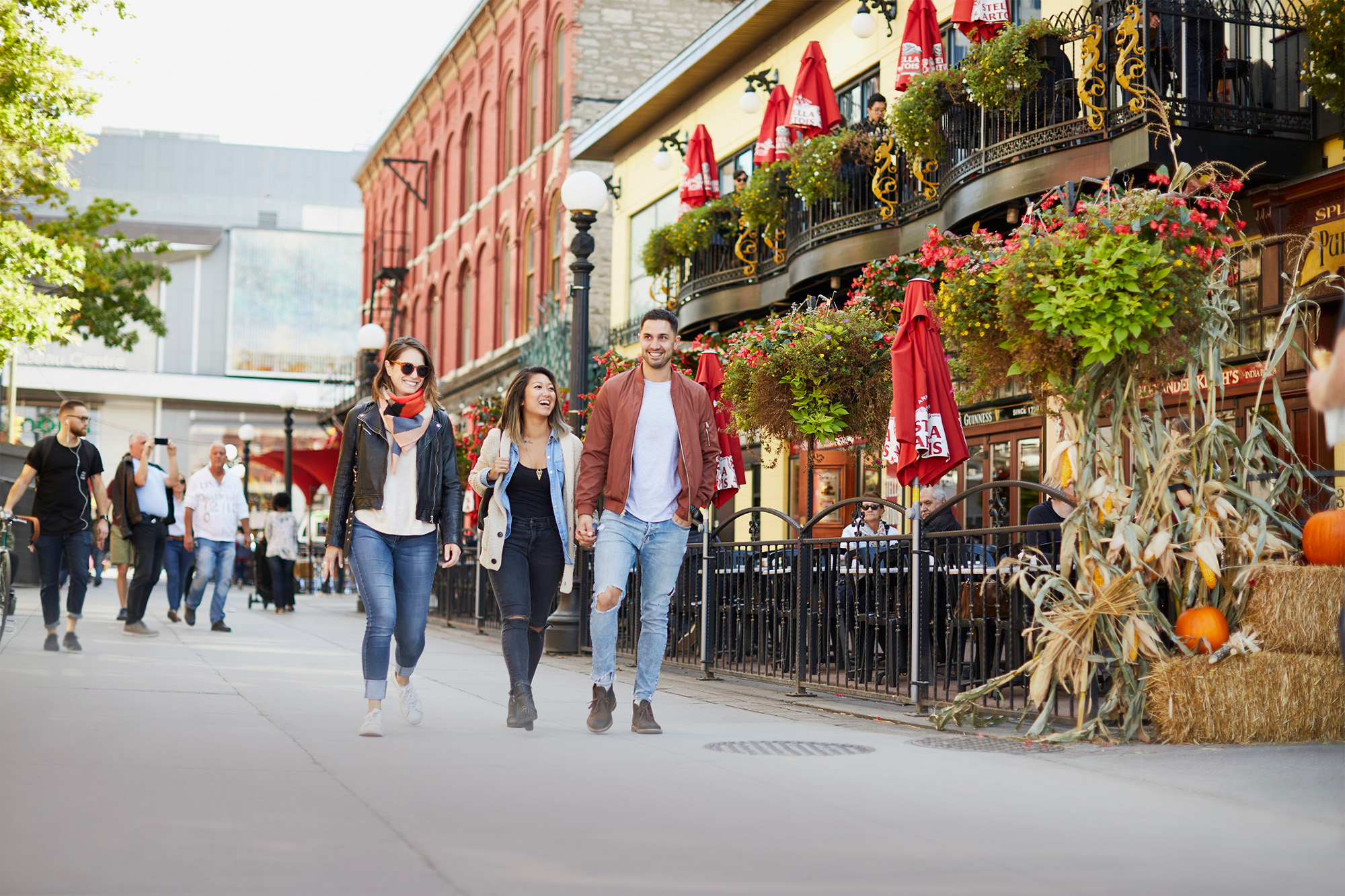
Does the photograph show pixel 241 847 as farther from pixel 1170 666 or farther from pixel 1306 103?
pixel 1306 103

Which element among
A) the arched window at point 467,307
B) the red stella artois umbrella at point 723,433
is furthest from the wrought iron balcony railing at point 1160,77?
the arched window at point 467,307

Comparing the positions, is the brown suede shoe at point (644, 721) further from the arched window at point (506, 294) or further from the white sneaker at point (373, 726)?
the arched window at point (506, 294)

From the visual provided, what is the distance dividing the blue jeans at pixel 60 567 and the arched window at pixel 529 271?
21.4m

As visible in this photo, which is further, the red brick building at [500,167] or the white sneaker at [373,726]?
the red brick building at [500,167]

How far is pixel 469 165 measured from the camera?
128ft

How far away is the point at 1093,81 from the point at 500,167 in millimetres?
24033

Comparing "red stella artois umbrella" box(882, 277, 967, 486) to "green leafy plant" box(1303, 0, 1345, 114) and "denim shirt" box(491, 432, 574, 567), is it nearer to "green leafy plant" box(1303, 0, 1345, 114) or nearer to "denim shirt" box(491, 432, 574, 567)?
"denim shirt" box(491, 432, 574, 567)

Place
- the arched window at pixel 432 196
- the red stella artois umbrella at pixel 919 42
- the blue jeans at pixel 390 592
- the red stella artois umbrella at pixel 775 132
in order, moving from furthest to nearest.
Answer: the arched window at pixel 432 196, the red stella artois umbrella at pixel 775 132, the red stella artois umbrella at pixel 919 42, the blue jeans at pixel 390 592

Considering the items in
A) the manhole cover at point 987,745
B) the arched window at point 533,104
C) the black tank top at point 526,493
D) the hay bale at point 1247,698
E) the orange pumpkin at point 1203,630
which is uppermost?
the arched window at point 533,104

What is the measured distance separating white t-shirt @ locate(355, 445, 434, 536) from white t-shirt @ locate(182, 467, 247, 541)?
8.98 m

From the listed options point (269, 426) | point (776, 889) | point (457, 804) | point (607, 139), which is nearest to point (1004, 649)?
point (457, 804)

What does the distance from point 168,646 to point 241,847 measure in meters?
8.61

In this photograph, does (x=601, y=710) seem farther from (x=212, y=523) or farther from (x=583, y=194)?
(x=212, y=523)

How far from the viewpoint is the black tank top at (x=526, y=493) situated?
24.0ft
